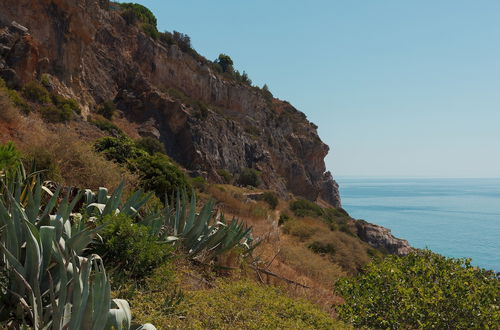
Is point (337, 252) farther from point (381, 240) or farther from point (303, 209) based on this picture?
point (381, 240)

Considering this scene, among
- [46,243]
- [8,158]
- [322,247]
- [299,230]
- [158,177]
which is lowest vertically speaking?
[322,247]

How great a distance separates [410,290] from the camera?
511cm

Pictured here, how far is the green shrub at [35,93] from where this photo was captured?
20789mm

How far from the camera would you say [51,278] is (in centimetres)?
269

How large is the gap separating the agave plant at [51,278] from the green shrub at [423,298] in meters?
3.58

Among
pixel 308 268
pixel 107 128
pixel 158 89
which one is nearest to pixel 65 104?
pixel 107 128

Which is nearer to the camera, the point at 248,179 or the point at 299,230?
the point at 299,230

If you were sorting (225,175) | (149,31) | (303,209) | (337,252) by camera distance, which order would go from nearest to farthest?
(337,252), (303,209), (225,175), (149,31)

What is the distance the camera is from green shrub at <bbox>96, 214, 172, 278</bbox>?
14.7 ft

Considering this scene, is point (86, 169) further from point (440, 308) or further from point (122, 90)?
point (122, 90)

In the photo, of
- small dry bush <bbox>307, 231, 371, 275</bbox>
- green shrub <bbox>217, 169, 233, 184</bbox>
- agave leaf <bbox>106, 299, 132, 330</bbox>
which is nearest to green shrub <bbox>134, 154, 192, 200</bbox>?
small dry bush <bbox>307, 231, 371, 275</bbox>

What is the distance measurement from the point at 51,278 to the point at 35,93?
2138 centimetres

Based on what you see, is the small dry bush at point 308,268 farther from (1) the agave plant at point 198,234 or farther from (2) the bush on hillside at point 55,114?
(2) the bush on hillside at point 55,114

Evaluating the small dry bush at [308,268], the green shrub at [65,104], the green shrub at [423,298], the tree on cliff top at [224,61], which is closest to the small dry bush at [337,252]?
the small dry bush at [308,268]
